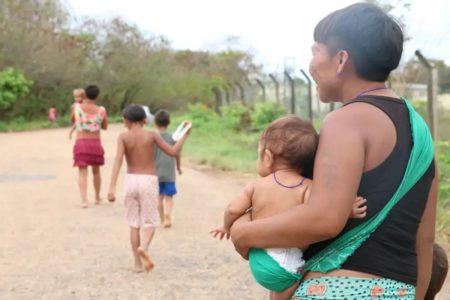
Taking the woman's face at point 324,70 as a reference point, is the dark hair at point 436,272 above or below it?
below

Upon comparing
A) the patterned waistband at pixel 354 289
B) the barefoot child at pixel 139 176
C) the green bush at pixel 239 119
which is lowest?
the green bush at pixel 239 119

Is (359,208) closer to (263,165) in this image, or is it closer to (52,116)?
(263,165)

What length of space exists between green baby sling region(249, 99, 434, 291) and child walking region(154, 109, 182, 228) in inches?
248

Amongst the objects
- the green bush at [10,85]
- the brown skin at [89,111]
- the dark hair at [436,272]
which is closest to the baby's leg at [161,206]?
the brown skin at [89,111]

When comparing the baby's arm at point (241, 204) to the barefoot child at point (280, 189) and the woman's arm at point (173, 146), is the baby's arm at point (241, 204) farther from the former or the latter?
the woman's arm at point (173, 146)

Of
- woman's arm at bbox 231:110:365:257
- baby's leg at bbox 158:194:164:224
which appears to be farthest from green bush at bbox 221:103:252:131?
woman's arm at bbox 231:110:365:257

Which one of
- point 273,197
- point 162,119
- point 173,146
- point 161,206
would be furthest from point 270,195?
point 161,206

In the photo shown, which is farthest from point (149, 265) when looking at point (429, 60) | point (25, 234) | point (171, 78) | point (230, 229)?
point (171, 78)

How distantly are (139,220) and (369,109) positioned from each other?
14.9ft

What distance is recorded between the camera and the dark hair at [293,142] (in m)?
2.24

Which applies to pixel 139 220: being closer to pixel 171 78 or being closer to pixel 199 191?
pixel 199 191

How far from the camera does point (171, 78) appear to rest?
164ft

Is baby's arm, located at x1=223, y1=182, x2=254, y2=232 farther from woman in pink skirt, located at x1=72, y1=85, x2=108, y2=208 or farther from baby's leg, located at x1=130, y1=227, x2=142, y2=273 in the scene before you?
woman in pink skirt, located at x1=72, y1=85, x2=108, y2=208

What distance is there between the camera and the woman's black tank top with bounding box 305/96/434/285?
6.81ft
